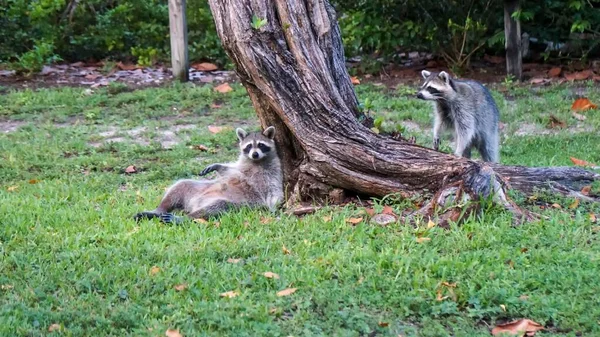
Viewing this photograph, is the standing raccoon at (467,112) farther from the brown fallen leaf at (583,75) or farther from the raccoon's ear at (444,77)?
the brown fallen leaf at (583,75)

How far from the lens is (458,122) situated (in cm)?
874

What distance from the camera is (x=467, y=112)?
8727 mm

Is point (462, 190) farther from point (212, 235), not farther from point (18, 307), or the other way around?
point (18, 307)

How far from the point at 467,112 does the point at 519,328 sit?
464 cm

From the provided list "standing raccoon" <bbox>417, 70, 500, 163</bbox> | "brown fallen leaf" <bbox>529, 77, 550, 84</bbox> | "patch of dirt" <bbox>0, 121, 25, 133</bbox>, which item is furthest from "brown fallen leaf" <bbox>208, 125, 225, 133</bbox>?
"brown fallen leaf" <bbox>529, 77, 550, 84</bbox>

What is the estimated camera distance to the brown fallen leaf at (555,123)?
32.1 ft

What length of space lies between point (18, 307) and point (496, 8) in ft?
29.3

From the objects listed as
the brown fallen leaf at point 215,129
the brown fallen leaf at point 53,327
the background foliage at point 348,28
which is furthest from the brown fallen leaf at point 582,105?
the brown fallen leaf at point 53,327

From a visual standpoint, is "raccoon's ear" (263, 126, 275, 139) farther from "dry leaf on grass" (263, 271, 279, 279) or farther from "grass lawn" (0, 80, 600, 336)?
"dry leaf on grass" (263, 271, 279, 279)

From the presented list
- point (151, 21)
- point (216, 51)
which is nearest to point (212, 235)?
point (216, 51)

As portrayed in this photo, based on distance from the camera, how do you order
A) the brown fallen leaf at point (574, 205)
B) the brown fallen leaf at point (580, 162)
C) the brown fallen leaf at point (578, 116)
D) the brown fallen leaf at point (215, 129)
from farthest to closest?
the brown fallen leaf at point (578, 116)
the brown fallen leaf at point (215, 129)
the brown fallen leaf at point (580, 162)
the brown fallen leaf at point (574, 205)

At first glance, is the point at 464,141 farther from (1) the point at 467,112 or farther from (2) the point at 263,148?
(2) the point at 263,148

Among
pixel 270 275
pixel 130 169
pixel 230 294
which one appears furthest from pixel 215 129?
pixel 230 294

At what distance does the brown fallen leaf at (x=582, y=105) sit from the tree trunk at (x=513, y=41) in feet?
4.94
